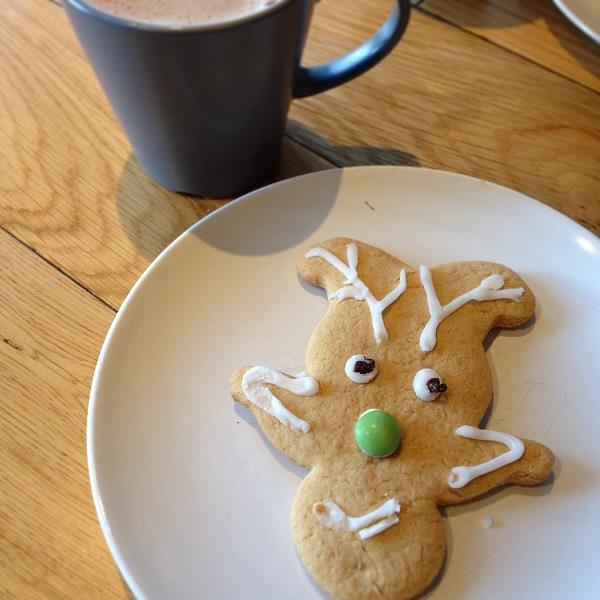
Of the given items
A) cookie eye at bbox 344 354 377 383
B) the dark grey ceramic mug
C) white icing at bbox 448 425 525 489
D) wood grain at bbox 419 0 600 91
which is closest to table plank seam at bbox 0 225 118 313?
the dark grey ceramic mug

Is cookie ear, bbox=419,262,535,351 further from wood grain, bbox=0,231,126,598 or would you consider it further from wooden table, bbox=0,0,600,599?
wood grain, bbox=0,231,126,598

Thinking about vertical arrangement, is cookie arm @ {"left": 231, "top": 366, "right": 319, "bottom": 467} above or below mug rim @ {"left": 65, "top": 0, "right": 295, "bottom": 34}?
below

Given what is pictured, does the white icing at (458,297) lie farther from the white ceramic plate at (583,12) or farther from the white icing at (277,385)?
the white ceramic plate at (583,12)

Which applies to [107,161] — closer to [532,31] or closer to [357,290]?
[357,290]

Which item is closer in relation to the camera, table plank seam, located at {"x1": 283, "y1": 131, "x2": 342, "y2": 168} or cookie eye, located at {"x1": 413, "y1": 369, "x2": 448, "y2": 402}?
cookie eye, located at {"x1": 413, "y1": 369, "x2": 448, "y2": 402}

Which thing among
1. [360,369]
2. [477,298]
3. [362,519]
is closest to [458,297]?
[477,298]

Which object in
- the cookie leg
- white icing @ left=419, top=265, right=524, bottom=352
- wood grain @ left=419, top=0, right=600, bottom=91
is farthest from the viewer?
wood grain @ left=419, top=0, right=600, bottom=91

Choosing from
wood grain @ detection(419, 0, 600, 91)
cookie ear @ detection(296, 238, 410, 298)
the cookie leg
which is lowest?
the cookie leg
